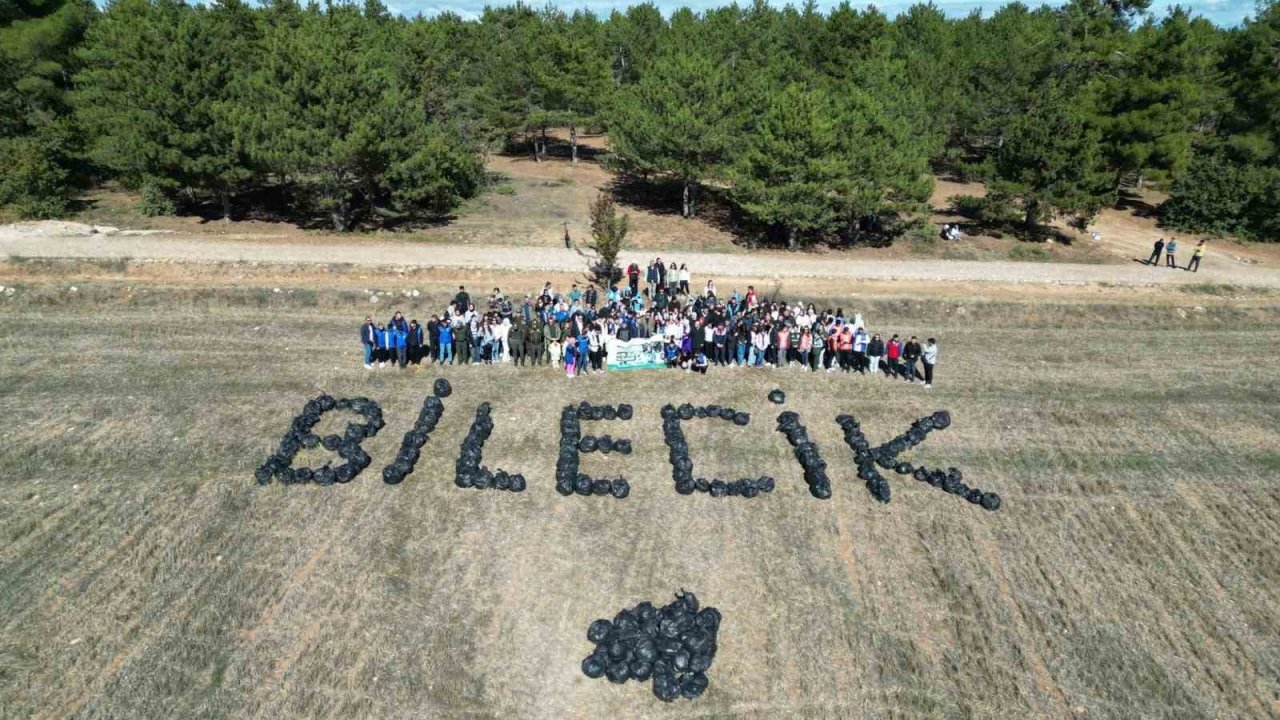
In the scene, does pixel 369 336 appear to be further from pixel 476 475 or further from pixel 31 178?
pixel 31 178

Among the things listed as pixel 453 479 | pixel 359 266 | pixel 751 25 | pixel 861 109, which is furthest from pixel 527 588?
pixel 751 25

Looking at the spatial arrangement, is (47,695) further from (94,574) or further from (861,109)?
(861,109)

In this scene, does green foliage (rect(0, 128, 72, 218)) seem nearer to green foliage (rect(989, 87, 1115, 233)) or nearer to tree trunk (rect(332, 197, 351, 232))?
tree trunk (rect(332, 197, 351, 232))

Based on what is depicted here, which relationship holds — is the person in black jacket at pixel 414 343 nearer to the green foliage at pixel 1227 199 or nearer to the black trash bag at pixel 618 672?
the black trash bag at pixel 618 672

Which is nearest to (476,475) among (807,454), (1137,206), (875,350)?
(807,454)

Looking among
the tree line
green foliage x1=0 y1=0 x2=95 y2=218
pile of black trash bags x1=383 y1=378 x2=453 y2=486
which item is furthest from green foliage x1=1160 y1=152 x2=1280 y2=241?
green foliage x1=0 y1=0 x2=95 y2=218

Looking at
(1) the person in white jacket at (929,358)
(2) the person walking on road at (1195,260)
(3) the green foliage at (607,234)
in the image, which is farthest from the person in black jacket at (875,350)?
(2) the person walking on road at (1195,260)

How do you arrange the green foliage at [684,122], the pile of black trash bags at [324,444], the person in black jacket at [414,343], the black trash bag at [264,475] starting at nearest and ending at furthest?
the black trash bag at [264,475] → the pile of black trash bags at [324,444] → the person in black jacket at [414,343] → the green foliage at [684,122]
